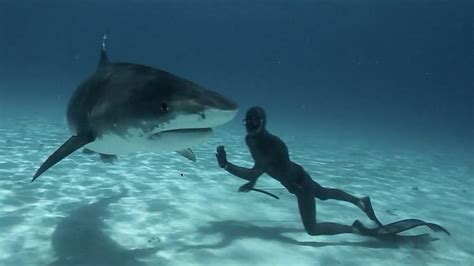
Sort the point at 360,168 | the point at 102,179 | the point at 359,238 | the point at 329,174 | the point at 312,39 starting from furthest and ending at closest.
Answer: the point at 312,39
the point at 360,168
the point at 329,174
the point at 102,179
the point at 359,238

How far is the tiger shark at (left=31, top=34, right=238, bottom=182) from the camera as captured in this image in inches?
143

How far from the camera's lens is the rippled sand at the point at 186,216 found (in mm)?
4922

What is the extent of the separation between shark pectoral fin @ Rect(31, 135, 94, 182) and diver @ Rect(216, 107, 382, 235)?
6.13 feet

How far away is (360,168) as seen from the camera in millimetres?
14320

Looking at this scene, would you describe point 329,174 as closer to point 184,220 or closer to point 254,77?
point 184,220

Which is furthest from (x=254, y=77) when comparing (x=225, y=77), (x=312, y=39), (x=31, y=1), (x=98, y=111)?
(x=98, y=111)

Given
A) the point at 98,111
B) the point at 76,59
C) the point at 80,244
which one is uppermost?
the point at 76,59

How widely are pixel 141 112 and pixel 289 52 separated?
116 m

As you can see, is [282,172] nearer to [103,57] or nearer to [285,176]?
[285,176]

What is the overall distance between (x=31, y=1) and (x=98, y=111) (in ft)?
234

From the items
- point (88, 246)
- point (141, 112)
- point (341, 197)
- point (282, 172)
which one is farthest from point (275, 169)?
point (88, 246)

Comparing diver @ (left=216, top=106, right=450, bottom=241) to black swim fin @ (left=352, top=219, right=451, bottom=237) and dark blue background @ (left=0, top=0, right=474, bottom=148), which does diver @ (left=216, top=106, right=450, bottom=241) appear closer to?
black swim fin @ (left=352, top=219, right=451, bottom=237)

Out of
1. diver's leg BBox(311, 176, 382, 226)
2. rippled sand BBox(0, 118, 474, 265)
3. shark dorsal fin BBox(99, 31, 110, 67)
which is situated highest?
shark dorsal fin BBox(99, 31, 110, 67)

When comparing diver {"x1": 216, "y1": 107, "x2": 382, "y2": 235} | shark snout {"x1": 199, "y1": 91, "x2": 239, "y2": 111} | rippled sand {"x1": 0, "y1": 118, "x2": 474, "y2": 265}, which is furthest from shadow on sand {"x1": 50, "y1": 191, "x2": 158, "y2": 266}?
shark snout {"x1": 199, "y1": 91, "x2": 239, "y2": 111}
